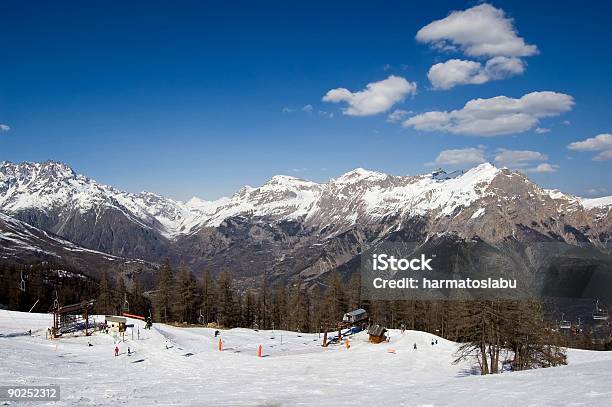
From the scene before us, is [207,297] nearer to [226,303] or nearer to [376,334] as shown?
[226,303]

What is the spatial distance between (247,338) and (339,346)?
14303mm

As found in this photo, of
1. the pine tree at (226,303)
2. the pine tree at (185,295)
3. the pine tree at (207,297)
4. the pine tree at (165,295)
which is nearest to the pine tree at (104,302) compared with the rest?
the pine tree at (165,295)

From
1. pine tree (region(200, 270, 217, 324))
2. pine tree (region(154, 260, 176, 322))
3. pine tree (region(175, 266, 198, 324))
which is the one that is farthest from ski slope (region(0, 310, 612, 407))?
pine tree (region(200, 270, 217, 324))

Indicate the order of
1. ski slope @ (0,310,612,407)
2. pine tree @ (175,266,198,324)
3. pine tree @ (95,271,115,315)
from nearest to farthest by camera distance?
ski slope @ (0,310,612,407)
pine tree @ (175,266,198,324)
pine tree @ (95,271,115,315)

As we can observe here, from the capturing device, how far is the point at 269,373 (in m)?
38.2

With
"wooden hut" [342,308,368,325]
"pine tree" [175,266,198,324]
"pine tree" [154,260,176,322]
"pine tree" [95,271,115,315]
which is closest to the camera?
"wooden hut" [342,308,368,325]

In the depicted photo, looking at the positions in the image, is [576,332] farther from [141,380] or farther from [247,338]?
[141,380]

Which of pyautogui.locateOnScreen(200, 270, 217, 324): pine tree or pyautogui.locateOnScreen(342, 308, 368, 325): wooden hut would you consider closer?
pyautogui.locateOnScreen(342, 308, 368, 325): wooden hut

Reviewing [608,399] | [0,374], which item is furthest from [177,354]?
[608,399]

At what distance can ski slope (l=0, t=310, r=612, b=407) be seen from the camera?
1808 cm

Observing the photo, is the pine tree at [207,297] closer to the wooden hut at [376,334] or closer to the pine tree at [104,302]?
the pine tree at [104,302]

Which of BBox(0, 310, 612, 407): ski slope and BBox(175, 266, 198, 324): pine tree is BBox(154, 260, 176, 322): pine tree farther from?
BBox(0, 310, 612, 407): ski slope

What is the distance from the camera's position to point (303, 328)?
11056 centimetres

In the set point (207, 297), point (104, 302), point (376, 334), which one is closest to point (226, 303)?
point (207, 297)
